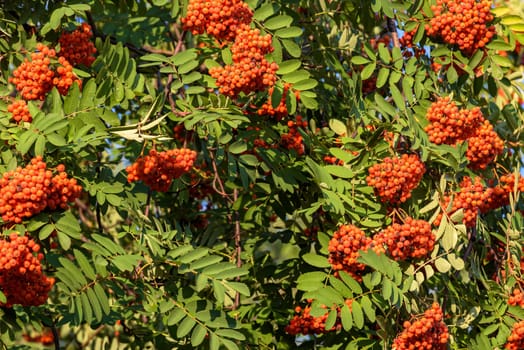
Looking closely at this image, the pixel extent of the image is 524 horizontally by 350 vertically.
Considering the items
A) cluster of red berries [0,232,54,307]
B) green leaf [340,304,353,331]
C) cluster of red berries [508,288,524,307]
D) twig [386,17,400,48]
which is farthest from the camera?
twig [386,17,400,48]

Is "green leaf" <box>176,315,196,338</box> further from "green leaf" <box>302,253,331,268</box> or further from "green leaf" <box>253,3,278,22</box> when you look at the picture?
"green leaf" <box>253,3,278,22</box>

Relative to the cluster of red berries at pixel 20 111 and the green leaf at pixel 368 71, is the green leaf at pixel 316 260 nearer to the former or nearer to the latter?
the green leaf at pixel 368 71

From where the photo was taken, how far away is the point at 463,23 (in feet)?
14.9

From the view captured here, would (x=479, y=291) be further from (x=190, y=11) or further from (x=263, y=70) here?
(x=190, y=11)

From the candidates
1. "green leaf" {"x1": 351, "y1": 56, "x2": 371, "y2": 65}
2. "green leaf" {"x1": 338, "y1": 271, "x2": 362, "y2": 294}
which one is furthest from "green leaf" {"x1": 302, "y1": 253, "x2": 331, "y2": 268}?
"green leaf" {"x1": 351, "y1": 56, "x2": 371, "y2": 65}

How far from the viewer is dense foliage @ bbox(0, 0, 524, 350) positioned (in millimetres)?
3996

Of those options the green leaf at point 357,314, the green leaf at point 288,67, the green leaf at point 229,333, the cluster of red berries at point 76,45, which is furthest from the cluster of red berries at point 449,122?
the cluster of red berries at point 76,45

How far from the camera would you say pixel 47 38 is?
4.47m

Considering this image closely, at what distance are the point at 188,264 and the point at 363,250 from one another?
2.69ft

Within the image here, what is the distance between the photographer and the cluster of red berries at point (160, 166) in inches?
163

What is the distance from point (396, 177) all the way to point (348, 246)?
16.0 inches

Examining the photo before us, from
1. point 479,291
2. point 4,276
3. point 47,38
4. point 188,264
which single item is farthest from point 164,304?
point 479,291

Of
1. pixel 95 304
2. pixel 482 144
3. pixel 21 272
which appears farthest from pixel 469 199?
pixel 21 272

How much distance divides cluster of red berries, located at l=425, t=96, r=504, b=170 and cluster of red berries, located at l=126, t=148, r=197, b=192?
1.24 metres
